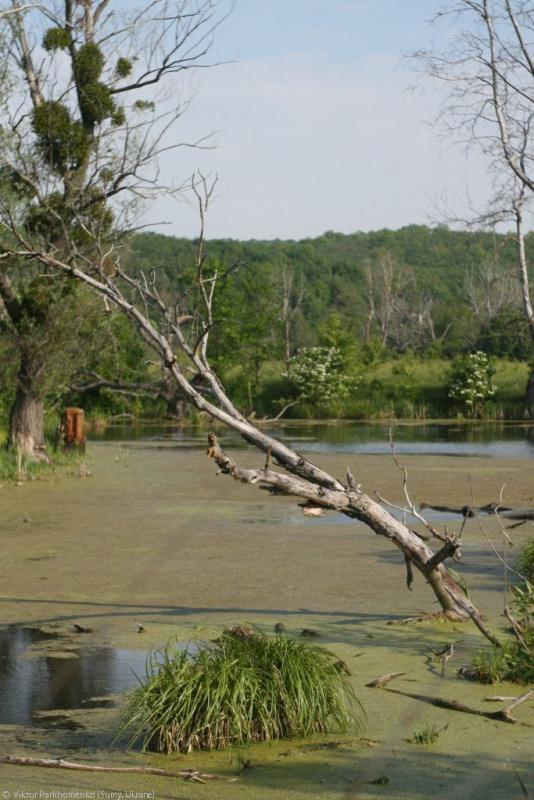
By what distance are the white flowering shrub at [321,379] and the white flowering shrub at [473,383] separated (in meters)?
3.55

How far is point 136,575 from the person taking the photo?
10.6 m

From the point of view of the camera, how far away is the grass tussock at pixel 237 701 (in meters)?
5.73

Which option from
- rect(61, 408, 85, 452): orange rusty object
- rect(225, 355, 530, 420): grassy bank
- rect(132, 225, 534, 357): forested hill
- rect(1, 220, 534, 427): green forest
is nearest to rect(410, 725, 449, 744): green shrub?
rect(1, 220, 534, 427): green forest

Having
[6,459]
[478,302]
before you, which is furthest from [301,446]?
[478,302]

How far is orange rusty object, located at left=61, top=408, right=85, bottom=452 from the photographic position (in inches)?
856

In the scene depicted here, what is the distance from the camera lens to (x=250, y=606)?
9.21 meters

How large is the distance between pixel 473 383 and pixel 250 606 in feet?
98.4

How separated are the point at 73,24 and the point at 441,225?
7.22m

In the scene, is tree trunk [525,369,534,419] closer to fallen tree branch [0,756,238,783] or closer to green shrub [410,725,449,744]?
green shrub [410,725,449,744]

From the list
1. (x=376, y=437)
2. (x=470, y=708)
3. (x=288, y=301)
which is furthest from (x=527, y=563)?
(x=288, y=301)

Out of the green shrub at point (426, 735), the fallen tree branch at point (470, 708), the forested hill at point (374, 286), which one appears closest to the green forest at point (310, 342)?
the forested hill at point (374, 286)

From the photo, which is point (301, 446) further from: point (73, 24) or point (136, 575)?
point (136, 575)

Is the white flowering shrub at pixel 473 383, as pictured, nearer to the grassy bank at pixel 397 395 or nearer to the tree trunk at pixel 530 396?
the grassy bank at pixel 397 395

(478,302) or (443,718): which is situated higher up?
(478,302)
